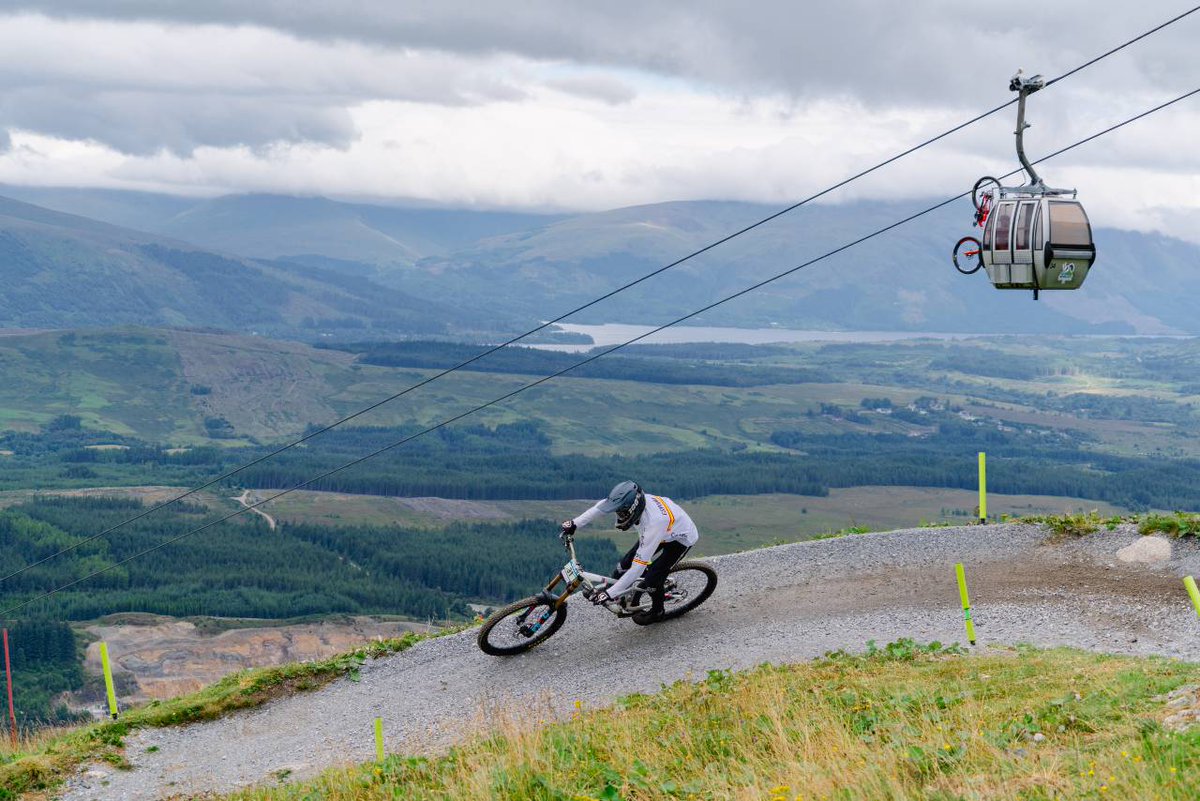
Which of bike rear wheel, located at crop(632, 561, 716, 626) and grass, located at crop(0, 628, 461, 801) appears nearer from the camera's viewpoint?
grass, located at crop(0, 628, 461, 801)

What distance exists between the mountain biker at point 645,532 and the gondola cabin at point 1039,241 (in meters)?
7.64

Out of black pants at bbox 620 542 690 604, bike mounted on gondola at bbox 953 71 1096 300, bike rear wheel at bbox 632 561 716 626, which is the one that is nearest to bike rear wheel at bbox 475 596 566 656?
bike rear wheel at bbox 632 561 716 626

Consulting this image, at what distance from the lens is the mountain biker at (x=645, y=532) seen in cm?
1916

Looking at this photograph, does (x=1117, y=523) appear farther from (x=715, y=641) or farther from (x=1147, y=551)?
(x=715, y=641)

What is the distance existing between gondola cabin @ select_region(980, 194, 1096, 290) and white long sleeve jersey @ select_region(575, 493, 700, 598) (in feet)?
25.0

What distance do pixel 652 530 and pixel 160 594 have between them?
427ft

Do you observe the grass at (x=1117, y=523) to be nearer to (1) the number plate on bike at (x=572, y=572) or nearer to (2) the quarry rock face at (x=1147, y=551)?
(2) the quarry rock face at (x=1147, y=551)

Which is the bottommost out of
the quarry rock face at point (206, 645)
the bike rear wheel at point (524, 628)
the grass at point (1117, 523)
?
the quarry rock face at point (206, 645)

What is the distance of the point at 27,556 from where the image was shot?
153 meters

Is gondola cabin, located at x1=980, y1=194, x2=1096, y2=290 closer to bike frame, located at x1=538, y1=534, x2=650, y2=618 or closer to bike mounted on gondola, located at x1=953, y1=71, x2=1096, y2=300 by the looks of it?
bike mounted on gondola, located at x1=953, y1=71, x2=1096, y2=300

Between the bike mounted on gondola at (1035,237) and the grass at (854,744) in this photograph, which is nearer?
the grass at (854,744)

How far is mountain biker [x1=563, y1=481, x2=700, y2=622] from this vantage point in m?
19.2

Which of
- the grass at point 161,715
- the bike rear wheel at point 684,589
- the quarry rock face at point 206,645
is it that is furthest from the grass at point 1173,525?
the quarry rock face at point 206,645

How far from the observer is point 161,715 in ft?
65.5
